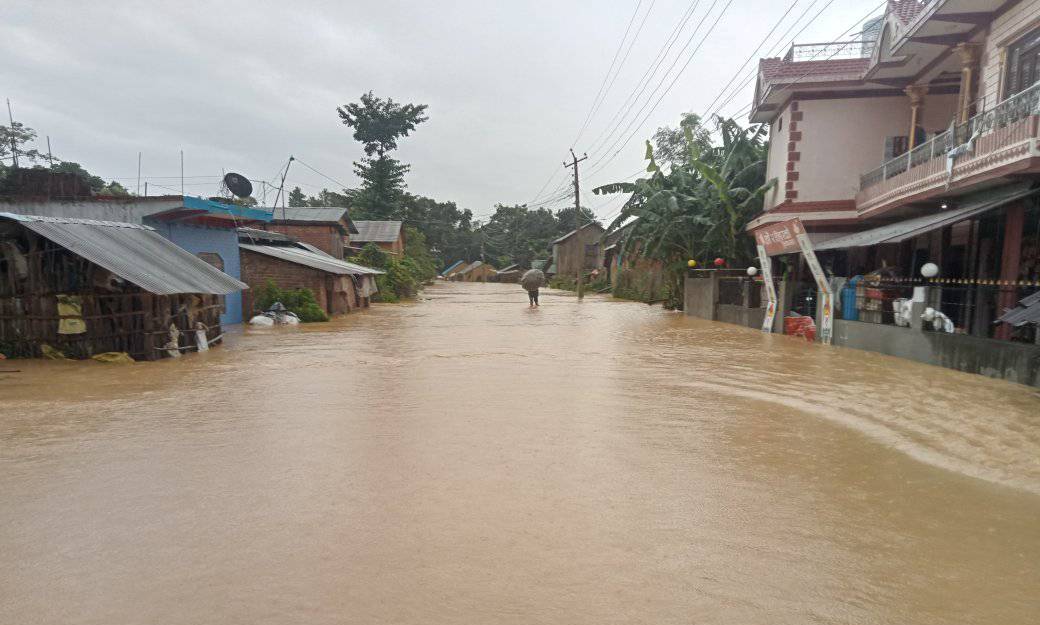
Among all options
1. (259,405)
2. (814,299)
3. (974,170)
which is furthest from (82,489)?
(814,299)

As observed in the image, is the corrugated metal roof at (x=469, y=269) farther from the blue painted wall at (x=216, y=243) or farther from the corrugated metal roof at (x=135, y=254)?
the corrugated metal roof at (x=135, y=254)

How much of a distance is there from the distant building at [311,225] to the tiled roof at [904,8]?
25099mm

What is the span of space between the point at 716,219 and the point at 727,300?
310cm

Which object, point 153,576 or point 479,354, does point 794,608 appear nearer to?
point 153,576

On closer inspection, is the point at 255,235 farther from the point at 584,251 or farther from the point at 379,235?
the point at 584,251

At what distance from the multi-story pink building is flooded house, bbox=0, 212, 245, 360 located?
13872 mm

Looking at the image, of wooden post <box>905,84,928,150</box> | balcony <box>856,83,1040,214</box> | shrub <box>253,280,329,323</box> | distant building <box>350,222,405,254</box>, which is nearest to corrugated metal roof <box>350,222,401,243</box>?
distant building <box>350,222,405,254</box>

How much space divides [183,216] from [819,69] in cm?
1878

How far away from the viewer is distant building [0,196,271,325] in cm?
1427

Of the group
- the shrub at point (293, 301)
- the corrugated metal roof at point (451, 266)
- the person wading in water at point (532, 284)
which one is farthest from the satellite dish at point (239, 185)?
the corrugated metal roof at point (451, 266)

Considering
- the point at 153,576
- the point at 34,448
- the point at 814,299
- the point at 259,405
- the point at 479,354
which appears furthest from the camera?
the point at 814,299

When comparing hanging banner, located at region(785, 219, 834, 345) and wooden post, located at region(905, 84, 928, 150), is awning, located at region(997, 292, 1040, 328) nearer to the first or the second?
hanging banner, located at region(785, 219, 834, 345)

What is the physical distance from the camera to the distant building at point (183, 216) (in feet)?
46.8

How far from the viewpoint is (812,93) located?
18.0m
